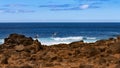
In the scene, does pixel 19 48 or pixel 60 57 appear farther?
pixel 19 48

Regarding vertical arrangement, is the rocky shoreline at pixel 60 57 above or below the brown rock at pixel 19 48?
below

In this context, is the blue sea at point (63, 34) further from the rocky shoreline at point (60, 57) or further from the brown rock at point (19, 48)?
the rocky shoreline at point (60, 57)

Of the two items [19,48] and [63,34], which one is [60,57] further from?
[63,34]

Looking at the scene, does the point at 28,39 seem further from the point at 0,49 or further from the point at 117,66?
the point at 117,66

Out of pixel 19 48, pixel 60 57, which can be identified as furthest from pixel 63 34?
pixel 60 57

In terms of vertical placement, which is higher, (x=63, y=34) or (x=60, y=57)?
(x=60, y=57)

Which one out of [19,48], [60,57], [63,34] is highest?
[19,48]

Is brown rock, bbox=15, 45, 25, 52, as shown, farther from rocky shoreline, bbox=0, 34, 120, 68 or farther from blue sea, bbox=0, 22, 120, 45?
blue sea, bbox=0, 22, 120, 45

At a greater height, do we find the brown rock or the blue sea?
the brown rock

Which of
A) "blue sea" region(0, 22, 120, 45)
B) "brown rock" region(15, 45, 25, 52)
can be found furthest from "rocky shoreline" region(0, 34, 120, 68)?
"blue sea" region(0, 22, 120, 45)

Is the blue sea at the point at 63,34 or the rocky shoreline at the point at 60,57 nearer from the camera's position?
the rocky shoreline at the point at 60,57

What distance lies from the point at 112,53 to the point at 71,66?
5.98ft

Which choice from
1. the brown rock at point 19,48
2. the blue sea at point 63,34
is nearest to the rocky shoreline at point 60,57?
the brown rock at point 19,48

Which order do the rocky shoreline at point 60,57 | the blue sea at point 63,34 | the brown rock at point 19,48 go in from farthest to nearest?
the blue sea at point 63,34
the brown rock at point 19,48
the rocky shoreline at point 60,57
